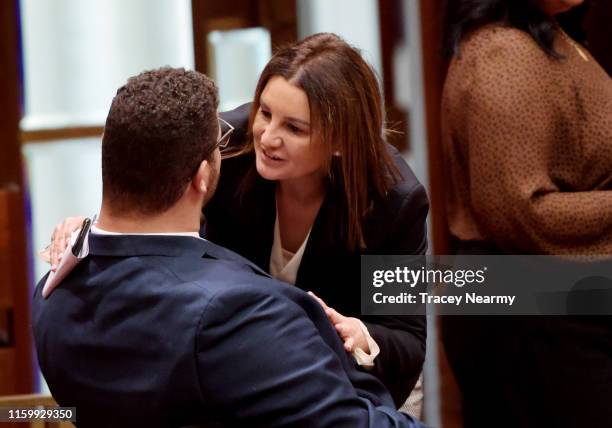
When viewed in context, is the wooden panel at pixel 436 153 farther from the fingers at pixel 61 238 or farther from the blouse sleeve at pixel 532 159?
the fingers at pixel 61 238

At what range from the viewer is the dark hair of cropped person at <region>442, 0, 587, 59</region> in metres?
2.00

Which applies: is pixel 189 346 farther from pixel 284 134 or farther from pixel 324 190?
pixel 324 190

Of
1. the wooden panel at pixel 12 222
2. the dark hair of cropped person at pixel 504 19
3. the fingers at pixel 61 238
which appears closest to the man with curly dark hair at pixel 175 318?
the fingers at pixel 61 238

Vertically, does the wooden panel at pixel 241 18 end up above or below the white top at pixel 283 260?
above

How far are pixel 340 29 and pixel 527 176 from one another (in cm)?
102

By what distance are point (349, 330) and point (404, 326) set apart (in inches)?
14.1

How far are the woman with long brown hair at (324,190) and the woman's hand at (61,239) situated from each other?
0.28 metres

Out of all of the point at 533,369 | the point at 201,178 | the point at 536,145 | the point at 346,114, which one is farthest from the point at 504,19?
the point at 201,178

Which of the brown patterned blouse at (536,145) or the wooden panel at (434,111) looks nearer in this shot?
the brown patterned blouse at (536,145)

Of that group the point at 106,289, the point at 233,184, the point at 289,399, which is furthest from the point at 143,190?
the point at 233,184

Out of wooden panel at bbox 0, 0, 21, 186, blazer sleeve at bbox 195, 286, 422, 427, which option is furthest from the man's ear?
wooden panel at bbox 0, 0, 21, 186

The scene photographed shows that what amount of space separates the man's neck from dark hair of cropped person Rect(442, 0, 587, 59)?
36.4 inches

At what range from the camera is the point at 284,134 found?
68.9 inches

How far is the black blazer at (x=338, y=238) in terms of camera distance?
183 centimetres
